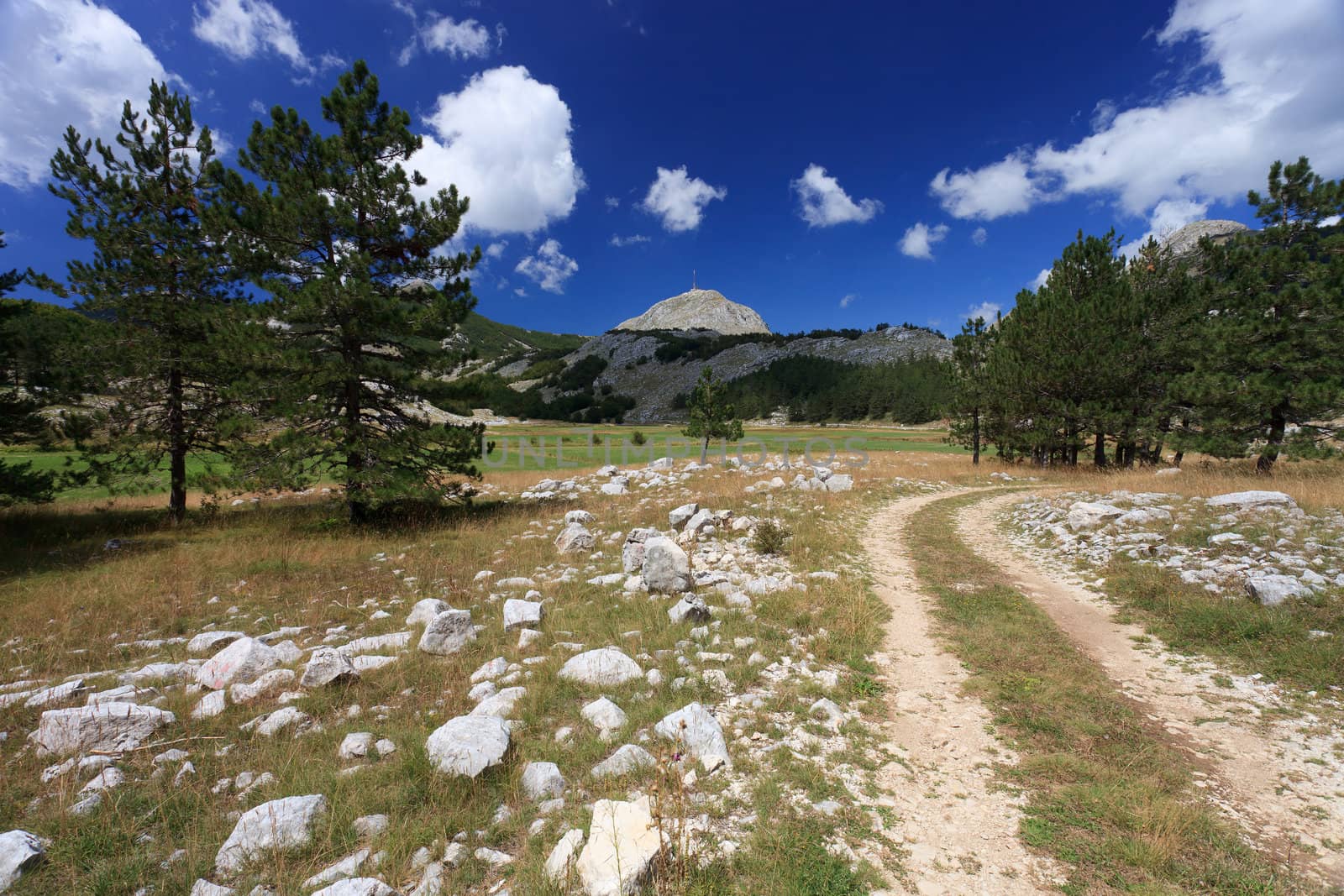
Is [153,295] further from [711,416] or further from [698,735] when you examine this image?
[711,416]

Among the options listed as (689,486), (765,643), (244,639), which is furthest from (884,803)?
(689,486)

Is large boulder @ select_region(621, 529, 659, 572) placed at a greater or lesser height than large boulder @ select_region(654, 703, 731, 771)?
greater

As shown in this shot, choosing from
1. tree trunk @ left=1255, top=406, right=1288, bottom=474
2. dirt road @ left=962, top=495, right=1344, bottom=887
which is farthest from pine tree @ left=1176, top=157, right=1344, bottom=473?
dirt road @ left=962, top=495, right=1344, bottom=887

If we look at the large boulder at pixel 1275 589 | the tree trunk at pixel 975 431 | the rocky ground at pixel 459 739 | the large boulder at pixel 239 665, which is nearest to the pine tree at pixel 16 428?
the rocky ground at pixel 459 739

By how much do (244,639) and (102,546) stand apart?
1210 cm

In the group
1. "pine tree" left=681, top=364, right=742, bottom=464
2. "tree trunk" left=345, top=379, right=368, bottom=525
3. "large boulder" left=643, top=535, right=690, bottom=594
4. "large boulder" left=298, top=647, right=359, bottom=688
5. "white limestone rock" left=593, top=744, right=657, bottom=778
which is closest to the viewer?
"white limestone rock" left=593, top=744, right=657, bottom=778

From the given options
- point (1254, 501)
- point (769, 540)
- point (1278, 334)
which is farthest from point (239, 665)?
point (1278, 334)

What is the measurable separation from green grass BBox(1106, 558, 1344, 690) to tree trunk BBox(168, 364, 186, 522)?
989 inches

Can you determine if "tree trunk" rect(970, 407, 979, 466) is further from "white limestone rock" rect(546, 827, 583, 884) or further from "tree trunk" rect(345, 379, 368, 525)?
"white limestone rock" rect(546, 827, 583, 884)

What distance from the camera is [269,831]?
3439mm

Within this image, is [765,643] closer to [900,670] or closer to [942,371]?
[900,670]

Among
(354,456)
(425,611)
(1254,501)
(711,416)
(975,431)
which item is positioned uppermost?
(711,416)

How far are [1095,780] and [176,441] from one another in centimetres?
2343

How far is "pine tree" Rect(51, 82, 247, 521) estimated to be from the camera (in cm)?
1521
